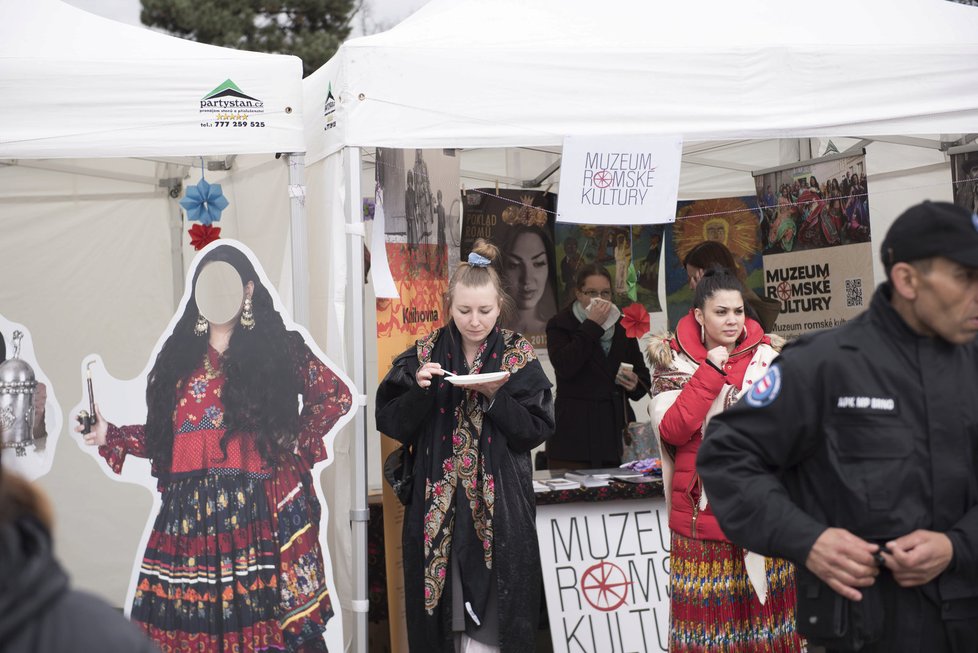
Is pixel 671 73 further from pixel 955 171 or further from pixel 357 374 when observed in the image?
pixel 955 171

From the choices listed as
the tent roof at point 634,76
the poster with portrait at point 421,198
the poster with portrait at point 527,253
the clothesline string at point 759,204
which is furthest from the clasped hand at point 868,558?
the poster with portrait at point 527,253

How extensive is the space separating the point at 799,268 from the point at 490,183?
2048mm

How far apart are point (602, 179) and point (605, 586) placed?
1759 millimetres

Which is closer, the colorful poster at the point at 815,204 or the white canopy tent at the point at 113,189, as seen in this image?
the white canopy tent at the point at 113,189

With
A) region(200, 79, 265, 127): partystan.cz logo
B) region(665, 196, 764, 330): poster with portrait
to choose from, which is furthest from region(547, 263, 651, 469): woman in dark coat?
region(200, 79, 265, 127): partystan.cz logo

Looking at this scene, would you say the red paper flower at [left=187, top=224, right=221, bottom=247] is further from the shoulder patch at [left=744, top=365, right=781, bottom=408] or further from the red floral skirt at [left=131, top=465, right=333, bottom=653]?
the shoulder patch at [left=744, top=365, right=781, bottom=408]

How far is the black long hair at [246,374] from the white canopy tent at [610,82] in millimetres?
315

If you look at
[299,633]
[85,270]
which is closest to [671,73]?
[299,633]

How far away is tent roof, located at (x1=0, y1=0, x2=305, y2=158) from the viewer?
12.1ft

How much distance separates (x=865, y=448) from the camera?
2162 mm

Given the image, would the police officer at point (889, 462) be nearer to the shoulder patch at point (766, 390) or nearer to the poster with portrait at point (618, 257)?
the shoulder patch at point (766, 390)

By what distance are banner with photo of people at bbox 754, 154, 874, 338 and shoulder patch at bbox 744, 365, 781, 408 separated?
127 inches

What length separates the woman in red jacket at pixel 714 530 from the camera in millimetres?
3488

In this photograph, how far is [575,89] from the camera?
3.87 m
